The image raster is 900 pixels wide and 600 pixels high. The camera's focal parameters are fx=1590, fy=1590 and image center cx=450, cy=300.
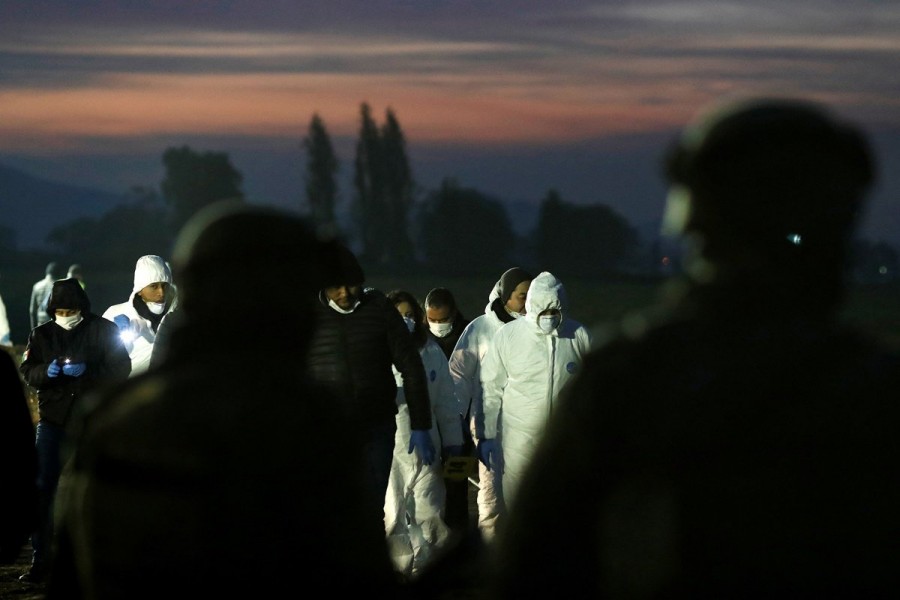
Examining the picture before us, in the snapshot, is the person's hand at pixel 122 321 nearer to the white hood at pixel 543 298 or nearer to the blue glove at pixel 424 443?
→ the blue glove at pixel 424 443

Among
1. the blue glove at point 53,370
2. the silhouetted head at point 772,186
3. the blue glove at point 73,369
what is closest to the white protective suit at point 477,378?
the blue glove at point 73,369

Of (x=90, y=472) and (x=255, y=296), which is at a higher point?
(x=255, y=296)

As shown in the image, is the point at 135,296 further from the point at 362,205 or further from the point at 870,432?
the point at 362,205

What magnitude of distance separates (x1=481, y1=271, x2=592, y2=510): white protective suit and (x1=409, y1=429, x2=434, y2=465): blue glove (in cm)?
59

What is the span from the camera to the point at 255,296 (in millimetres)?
2676

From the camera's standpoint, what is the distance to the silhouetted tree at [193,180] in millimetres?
148500

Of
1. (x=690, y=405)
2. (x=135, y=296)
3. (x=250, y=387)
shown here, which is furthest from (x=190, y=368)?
(x=135, y=296)

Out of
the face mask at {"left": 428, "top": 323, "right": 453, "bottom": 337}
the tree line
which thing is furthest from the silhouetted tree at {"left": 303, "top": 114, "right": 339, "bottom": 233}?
the face mask at {"left": 428, "top": 323, "right": 453, "bottom": 337}

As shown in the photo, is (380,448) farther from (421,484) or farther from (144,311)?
(144,311)

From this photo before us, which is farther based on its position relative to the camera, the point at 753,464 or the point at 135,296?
the point at 135,296

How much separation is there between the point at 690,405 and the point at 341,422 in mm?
957

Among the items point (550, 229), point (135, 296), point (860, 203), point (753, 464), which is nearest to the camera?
point (753, 464)

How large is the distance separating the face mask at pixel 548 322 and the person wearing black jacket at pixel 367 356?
119cm

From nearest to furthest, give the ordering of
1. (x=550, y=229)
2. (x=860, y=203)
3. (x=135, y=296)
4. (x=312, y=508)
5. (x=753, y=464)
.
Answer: (x=753, y=464)
(x=860, y=203)
(x=312, y=508)
(x=135, y=296)
(x=550, y=229)
